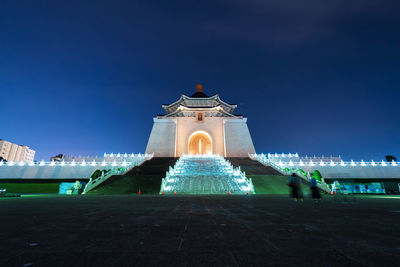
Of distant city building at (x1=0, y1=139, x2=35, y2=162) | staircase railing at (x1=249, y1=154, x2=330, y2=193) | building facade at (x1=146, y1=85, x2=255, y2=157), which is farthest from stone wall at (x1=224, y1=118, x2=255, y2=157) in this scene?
distant city building at (x1=0, y1=139, x2=35, y2=162)

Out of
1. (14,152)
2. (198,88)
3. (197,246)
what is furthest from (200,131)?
(14,152)

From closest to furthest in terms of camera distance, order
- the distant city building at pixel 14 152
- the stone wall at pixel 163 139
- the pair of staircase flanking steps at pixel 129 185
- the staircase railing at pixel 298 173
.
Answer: the pair of staircase flanking steps at pixel 129 185
the staircase railing at pixel 298 173
the stone wall at pixel 163 139
the distant city building at pixel 14 152

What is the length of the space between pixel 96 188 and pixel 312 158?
32227 mm

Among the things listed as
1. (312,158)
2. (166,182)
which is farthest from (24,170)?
(312,158)

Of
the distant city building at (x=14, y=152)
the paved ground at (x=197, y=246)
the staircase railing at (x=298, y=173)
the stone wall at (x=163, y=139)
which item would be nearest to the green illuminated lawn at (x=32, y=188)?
the stone wall at (x=163, y=139)

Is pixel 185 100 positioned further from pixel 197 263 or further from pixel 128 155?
pixel 197 263

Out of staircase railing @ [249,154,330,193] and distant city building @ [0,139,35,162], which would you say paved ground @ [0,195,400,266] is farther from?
distant city building @ [0,139,35,162]

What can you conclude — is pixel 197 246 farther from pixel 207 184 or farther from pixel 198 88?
pixel 198 88

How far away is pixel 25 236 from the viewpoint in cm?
261

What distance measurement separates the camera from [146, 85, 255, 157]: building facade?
4106 centimetres

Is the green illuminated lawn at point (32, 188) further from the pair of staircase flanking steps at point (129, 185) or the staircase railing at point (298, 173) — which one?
the staircase railing at point (298, 173)

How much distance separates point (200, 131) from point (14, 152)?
115594 millimetres

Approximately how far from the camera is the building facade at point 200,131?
41.1 m

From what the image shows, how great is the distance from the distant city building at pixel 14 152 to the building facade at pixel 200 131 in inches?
3907
